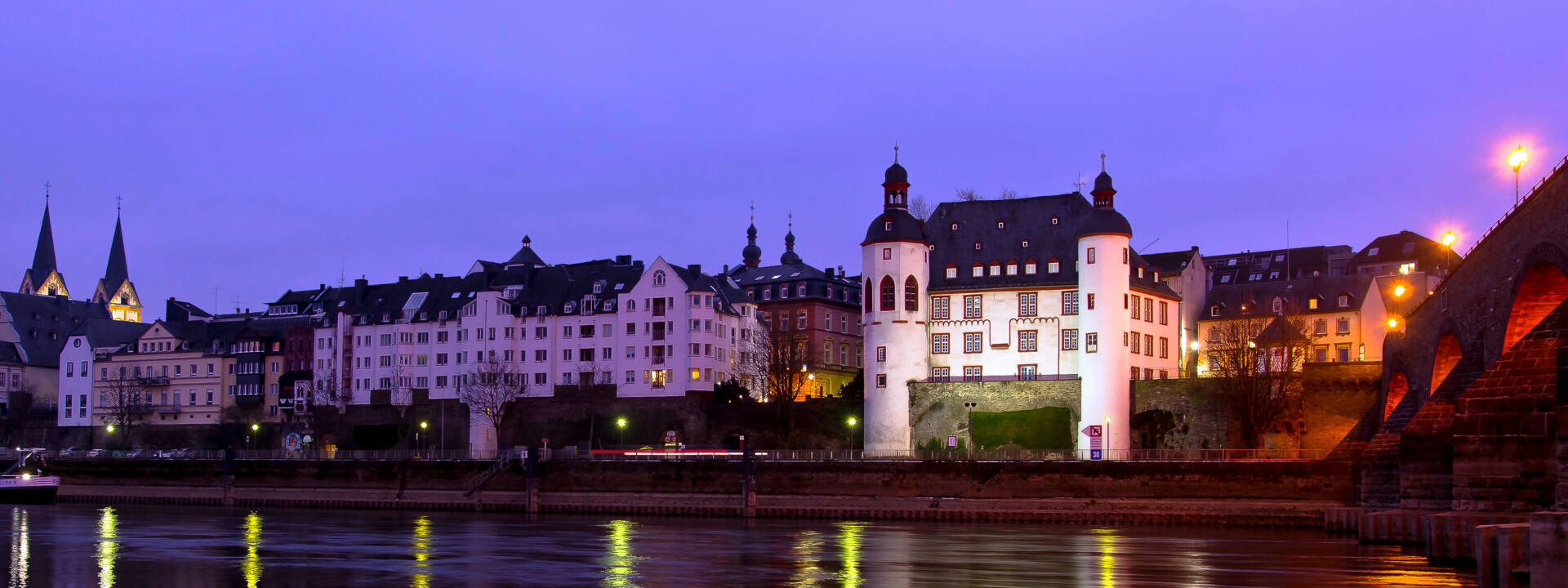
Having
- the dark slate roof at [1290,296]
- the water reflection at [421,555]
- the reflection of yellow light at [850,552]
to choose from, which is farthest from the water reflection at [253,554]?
the dark slate roof at [1290,296]

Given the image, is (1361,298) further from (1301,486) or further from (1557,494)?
(1557,494)

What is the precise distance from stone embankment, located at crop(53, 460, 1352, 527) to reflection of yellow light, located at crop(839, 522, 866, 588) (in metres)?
5.88


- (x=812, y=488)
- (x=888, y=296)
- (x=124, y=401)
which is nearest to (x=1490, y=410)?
(x=812, y=488)

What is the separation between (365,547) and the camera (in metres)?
48.1

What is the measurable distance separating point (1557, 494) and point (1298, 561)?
9225 mm

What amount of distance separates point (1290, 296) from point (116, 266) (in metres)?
137

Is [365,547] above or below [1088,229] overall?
below

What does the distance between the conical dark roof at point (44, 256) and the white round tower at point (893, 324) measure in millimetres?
126456

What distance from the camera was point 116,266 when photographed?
17788 cm

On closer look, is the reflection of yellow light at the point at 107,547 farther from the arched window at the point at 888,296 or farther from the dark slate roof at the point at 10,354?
the dark slate roof at the point at 10,354

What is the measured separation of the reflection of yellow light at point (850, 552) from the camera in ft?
122

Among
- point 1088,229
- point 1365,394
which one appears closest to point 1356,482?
point 1365,394

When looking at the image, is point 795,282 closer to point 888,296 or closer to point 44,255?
point 888,296

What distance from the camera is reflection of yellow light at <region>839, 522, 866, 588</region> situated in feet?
122
